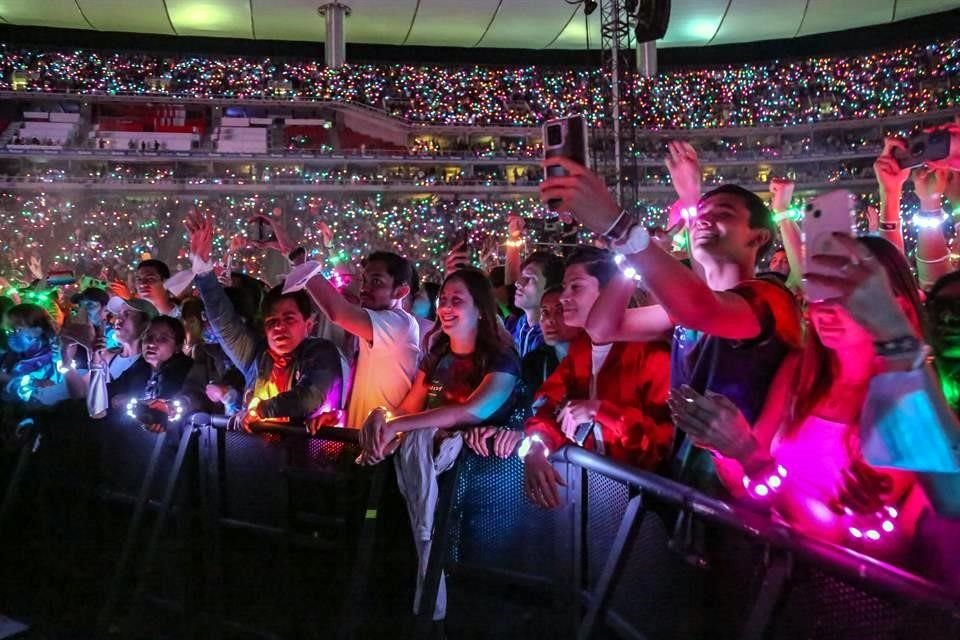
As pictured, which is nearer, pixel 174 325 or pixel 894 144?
pixel 894 144

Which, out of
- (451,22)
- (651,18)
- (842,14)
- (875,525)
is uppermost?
(842,14)

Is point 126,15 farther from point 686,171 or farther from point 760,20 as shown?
point 686,171

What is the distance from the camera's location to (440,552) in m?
3.34

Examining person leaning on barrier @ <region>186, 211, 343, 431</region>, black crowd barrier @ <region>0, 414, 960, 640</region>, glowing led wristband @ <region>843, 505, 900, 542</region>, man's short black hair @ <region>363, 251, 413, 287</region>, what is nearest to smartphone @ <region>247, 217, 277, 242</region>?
person leaning on barrier @ <region>186, 211, 343, 431</region>

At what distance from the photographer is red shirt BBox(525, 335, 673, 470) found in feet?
9.60

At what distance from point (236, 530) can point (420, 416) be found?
1.15 m

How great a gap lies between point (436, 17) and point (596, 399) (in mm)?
14475

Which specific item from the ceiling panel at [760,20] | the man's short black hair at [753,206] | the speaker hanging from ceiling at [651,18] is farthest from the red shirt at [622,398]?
the ceiling panel at [760,20]

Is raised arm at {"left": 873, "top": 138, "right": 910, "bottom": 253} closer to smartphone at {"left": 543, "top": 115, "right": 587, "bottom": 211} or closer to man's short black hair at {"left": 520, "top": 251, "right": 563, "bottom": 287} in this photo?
smartphone at {"left": 543, "top": 115, "right": 587, "bottom": 211}

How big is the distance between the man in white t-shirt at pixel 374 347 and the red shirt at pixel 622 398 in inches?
37.1

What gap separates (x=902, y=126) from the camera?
67.9ft

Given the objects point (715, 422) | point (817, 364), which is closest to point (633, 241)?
point (715, 422)

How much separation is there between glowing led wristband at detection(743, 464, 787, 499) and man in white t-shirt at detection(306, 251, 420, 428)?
7.05 ft

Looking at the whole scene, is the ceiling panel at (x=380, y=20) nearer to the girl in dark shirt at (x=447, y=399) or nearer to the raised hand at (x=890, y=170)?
the girl in dark shirt at (x=447, y=399)
